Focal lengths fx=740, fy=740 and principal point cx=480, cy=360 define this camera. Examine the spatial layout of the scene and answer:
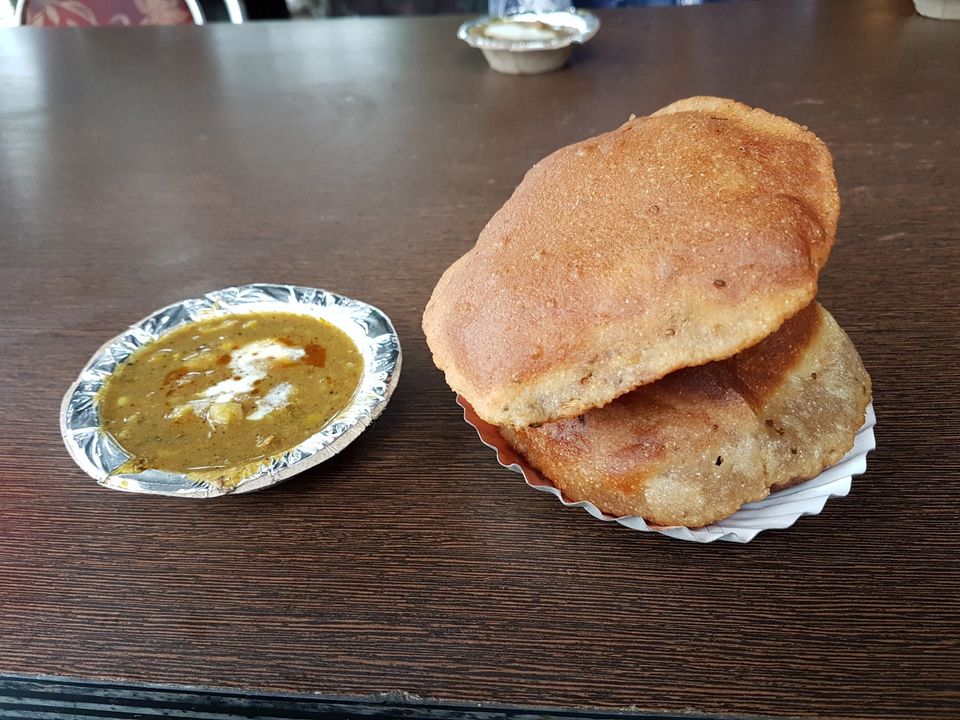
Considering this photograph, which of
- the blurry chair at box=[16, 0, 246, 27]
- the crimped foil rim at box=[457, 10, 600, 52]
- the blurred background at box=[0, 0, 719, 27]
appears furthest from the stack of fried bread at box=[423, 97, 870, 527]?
the blurred background at box=[0, 0, 719, 27]

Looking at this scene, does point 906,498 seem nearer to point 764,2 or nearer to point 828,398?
point 828,398

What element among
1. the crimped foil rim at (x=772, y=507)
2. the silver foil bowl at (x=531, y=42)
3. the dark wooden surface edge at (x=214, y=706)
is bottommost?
the dark wooden surface edge at (x=214, y=706)

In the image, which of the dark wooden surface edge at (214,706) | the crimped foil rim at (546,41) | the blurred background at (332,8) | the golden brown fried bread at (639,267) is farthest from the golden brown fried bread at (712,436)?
the blurred background at (332,8)

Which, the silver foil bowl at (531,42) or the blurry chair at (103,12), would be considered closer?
the silver foil bowl at (531,42)

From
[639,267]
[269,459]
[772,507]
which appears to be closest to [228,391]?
[269,459]

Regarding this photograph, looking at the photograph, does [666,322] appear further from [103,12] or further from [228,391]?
[103,12]

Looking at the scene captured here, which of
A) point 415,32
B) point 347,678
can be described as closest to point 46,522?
point 347,678

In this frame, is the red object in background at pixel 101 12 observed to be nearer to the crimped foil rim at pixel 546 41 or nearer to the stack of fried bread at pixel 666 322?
the crimped foil rim at pixel 546 41
